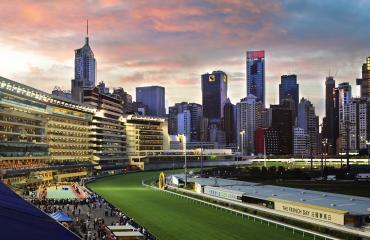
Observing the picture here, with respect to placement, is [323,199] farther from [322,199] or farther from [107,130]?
[107,130]

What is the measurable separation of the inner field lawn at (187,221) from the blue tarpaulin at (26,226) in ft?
67.8

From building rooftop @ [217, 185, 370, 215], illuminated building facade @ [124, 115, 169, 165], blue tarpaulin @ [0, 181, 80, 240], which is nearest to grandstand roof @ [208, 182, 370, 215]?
building rooftop @ [217, 185, 370, 215]

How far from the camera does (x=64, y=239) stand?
1437 cm

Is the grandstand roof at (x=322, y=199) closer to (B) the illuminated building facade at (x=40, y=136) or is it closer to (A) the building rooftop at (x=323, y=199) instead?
(A) the building rooftop at (x=323, y=199)

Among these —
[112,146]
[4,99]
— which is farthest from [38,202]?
[112,146]

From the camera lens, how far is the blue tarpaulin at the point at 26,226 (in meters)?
13.8

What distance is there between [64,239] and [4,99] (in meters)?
79.5

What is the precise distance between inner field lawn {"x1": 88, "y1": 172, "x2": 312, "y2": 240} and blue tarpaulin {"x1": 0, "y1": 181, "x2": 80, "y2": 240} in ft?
67.8

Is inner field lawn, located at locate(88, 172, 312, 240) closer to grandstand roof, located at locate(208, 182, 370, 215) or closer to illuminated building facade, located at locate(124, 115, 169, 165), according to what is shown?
grandstand roof, located at locate(208, 182, 370, 215)

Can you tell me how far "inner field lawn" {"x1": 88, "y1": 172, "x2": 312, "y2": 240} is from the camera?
1468 inches

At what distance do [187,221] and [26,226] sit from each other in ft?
100

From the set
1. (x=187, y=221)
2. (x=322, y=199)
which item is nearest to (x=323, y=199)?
(x=322, y=199)

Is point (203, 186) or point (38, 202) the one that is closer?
point (38, 202)

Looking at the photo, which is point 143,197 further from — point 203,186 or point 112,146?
point 112,146
